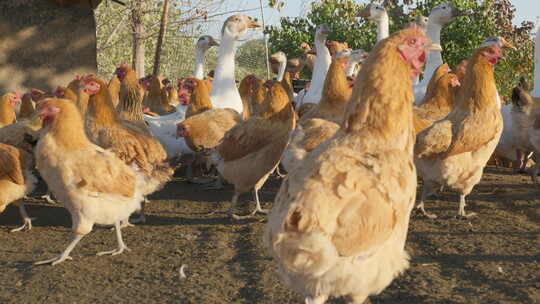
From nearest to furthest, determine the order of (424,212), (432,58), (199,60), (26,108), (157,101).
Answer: (424,212) < (26,108) < (432,58) < (157,101) < (199,60)

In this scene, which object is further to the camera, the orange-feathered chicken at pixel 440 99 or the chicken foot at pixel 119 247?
the orange-feathered chicken at pixel 440 99

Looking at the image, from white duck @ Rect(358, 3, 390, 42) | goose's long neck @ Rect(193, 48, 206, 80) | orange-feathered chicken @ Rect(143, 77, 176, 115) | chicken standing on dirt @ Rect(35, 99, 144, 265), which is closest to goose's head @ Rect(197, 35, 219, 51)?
goose's long neck @ Rect(193, 48, 206, 80)

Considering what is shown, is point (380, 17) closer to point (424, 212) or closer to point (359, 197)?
point (424, 212)

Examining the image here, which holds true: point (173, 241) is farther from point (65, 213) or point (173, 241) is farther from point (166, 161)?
point (65, 213)

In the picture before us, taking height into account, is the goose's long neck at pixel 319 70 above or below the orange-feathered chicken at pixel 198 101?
above

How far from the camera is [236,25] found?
9.99 m

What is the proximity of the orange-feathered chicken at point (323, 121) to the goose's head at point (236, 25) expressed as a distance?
132 inches

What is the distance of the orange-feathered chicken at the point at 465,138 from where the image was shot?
5.89m

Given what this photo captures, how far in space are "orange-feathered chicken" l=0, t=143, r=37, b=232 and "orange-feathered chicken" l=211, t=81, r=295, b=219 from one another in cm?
206

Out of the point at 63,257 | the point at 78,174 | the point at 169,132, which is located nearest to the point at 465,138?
the point at 78,174

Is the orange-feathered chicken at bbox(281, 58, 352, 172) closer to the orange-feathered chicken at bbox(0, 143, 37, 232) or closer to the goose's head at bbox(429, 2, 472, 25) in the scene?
the orange-feathered chicken at bbox(0, 143, 37, 232)

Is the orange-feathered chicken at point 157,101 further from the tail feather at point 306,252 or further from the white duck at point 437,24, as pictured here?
the tail feather at point 306,252

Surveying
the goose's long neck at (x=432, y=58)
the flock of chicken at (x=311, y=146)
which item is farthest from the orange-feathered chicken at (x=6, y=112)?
the goose's long neck at (x=432, y=58)

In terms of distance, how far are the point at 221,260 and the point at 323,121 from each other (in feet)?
6.11
